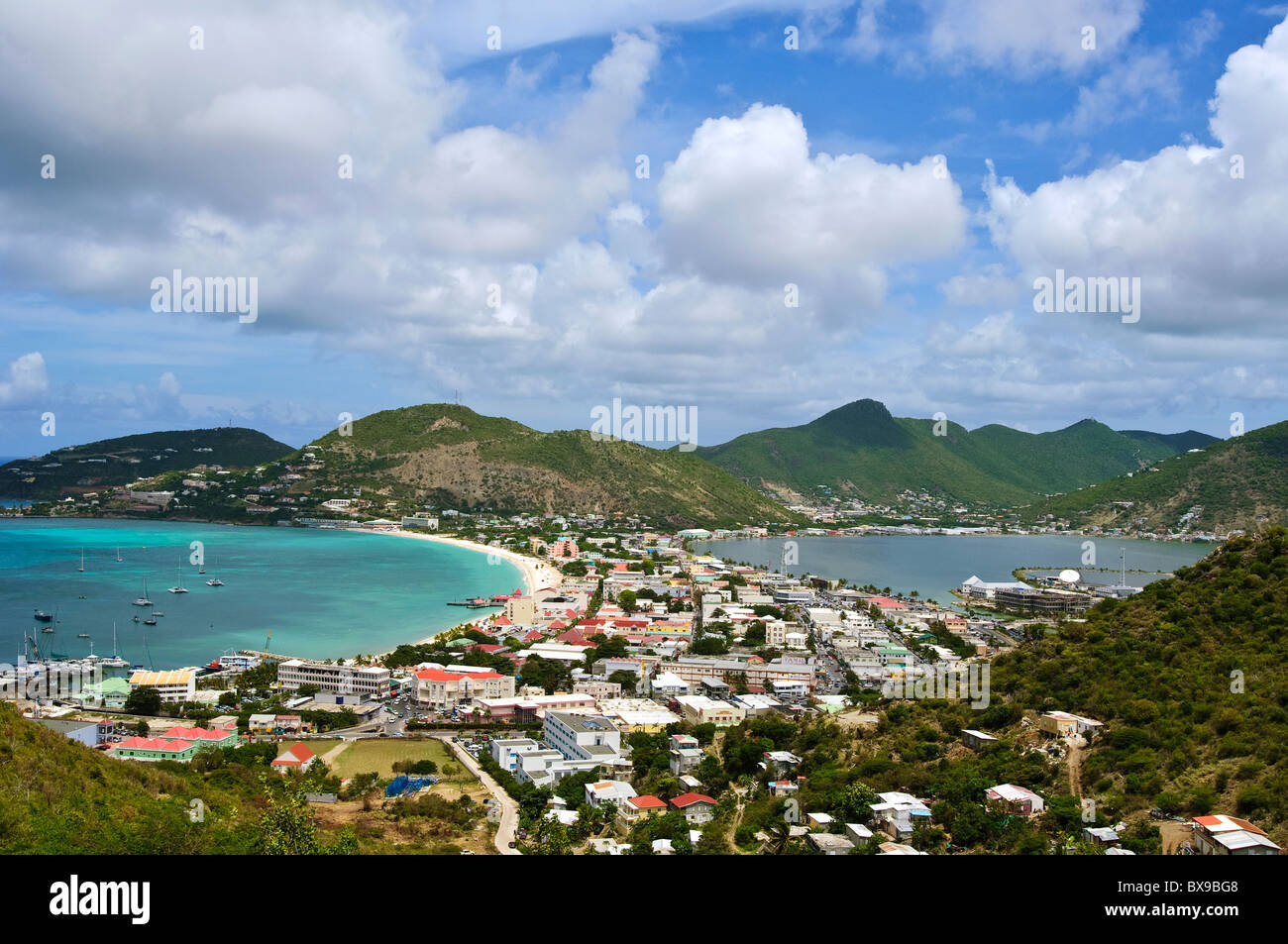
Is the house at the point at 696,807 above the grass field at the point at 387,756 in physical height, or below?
above

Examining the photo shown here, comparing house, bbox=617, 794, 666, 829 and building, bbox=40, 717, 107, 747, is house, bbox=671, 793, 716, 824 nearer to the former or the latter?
house, bbox=617, 794, 666, 829

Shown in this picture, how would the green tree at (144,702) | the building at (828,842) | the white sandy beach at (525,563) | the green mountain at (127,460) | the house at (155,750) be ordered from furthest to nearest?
1. the green mountain at (127,460)
2. the white sandy beach at (525,563)
3. the green tree at (144,702)
4. the house at (155,750)
5. the building at (828,842)

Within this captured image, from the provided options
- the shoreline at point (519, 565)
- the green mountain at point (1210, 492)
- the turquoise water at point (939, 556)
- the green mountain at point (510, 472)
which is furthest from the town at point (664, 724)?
the green mountain at point (1210, 492)

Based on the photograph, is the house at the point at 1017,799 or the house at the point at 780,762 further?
the house at the point at 780,762

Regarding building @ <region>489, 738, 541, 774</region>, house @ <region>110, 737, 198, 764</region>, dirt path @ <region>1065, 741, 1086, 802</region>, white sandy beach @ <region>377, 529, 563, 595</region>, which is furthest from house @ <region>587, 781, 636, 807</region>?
white sandy beach @ <region>377, 529, 563, 595</region>

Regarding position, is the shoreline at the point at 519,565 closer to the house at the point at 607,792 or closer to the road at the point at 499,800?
the road at the point at 499,800

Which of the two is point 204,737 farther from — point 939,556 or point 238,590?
point 939,556
